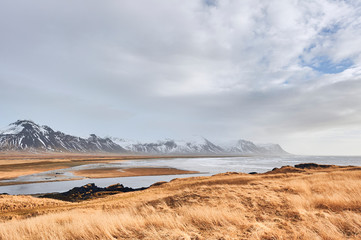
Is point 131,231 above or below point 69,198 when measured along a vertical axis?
above

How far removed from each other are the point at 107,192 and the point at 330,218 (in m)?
22.8

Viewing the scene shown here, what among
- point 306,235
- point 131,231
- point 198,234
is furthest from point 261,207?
point 131,231

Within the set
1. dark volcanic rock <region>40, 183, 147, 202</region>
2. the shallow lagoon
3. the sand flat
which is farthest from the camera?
the sand flat

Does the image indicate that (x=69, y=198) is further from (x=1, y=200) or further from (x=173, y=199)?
(x=173, y=199)

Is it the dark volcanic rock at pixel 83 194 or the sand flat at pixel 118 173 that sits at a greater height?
the dark volcanic rock at pixel 83 194

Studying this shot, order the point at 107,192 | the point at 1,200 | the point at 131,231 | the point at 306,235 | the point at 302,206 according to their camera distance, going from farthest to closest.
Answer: the point at 107,192
the point at 1,200
the point at 302,206
the point at 131,231
the point at 306,235

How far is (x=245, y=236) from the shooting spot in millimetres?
5691

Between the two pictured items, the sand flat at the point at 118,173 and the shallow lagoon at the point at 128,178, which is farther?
the sand flat at the point at 118,173

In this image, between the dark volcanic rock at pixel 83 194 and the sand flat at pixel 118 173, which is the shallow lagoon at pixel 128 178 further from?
the dark volcanic rock at pixel 83 194

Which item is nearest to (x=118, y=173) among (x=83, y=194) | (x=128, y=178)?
(x=128, y=178)

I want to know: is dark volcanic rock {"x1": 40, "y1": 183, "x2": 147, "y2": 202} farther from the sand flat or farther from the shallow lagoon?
the sand flat

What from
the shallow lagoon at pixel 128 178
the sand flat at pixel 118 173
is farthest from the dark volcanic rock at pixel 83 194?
the sand flat at pixel 118 173

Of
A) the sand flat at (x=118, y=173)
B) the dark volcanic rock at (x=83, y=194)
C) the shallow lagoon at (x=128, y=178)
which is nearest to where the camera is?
the dark volcanic rock at (x=83, y=194)

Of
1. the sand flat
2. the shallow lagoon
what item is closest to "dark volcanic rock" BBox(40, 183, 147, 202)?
the shallow lagoon
